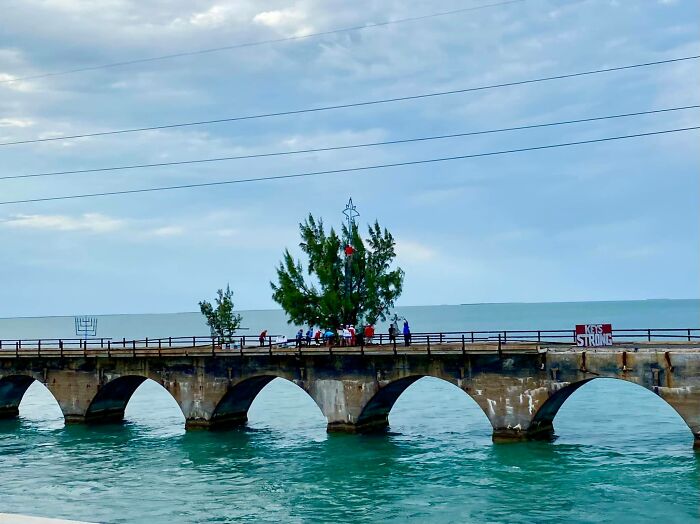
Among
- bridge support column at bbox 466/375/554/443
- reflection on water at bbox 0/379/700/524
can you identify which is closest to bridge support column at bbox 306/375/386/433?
reflection on water at bbox 0/379/700/524

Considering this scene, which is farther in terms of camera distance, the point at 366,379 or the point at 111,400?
the point at 111,400

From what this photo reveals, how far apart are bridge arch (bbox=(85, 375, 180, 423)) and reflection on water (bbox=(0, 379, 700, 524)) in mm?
1324

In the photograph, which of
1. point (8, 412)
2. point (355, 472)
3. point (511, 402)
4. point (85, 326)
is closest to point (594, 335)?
point (511, 402)

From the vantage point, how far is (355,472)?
40.5 meters

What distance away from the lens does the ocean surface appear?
33.6 meters

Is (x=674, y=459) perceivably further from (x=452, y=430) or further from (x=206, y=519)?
(x=206, y=519)

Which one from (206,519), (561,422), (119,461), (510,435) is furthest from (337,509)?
(561,422)

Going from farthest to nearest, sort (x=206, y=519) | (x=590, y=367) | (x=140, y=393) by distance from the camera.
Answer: (x=140, y=393)
(x=590, y=367)
(x=206, y=519)

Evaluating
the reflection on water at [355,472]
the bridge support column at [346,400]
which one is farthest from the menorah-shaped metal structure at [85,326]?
Answer: the bridge support column at [346,400]

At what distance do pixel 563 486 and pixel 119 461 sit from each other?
76.9ft

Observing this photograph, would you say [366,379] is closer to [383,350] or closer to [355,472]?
[383,350]

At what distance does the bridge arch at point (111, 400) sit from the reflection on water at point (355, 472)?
132 centimetres

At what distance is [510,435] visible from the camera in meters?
43.6

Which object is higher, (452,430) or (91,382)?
(91,382)
